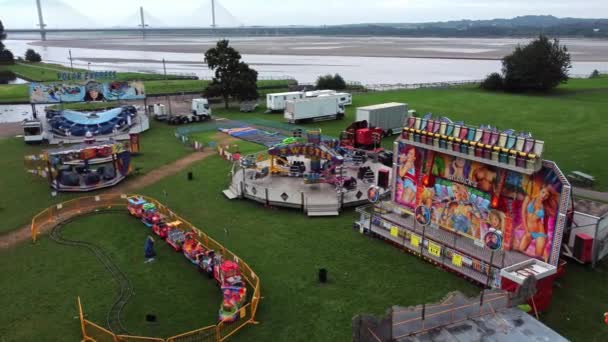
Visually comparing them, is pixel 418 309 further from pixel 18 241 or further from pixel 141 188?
pixel 141 188

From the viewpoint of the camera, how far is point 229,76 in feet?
204

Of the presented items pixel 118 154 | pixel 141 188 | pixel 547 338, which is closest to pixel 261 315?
pixel 547 338

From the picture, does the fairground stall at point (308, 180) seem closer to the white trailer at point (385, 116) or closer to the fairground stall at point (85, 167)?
the fairground stall at point (85, 167)

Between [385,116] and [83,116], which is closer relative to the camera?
[385,116]

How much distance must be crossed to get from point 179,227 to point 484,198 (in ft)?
48.7

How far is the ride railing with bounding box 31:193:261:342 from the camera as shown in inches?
631

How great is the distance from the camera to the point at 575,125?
165ft

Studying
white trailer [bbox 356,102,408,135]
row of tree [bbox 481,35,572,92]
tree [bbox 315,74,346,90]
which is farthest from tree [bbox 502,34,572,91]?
white trailer [bbox 356,102,408,135]

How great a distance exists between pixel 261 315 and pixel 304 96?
154 ft

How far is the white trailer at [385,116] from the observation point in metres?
45.2

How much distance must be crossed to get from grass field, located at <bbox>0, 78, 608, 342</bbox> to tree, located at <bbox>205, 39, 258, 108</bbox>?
29.4m

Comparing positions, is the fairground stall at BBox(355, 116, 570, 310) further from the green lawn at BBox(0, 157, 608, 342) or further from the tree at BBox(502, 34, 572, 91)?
the tree at BBox(502, 34, 572, 91)

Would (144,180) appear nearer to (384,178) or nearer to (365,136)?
(384,178)

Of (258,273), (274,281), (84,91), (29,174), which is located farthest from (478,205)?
(84,91)
